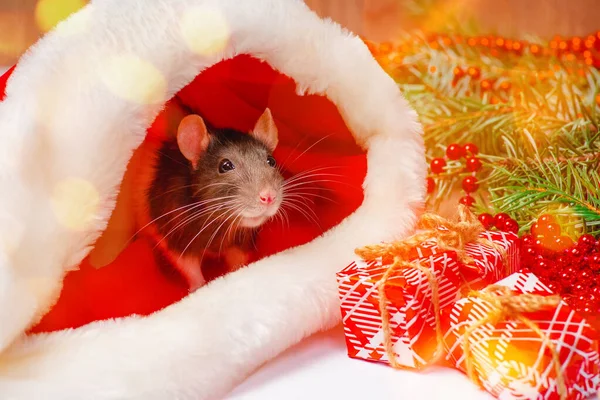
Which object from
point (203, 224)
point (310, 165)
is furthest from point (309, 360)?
point (310, 165)

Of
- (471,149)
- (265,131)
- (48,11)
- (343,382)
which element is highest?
(48,11)

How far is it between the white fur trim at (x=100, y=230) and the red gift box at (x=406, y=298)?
0.22 ft

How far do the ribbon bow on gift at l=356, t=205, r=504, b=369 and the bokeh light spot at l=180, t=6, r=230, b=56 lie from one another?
321 mm

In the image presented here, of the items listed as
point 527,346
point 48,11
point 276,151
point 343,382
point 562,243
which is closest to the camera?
point 527,346

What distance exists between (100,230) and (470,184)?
0.82 m

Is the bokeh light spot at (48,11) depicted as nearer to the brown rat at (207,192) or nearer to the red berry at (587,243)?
the brown rat at (207,192)

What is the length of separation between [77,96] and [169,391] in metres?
0.35

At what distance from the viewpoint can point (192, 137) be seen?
3.03 feet

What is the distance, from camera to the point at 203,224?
3.11 ft

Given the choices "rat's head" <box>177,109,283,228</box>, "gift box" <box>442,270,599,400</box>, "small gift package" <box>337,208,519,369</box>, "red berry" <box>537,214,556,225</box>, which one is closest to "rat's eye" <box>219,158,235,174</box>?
"rat's head" <box>177,109,283,228</box>

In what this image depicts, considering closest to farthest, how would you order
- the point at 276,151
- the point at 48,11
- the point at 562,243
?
the point at 562,243, the point at 276,151, the point at 48,11

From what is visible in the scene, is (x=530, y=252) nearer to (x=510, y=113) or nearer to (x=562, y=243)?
(x=562, y=243)

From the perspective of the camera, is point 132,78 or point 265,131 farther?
point 265,131

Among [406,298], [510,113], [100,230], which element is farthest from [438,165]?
[100,230]
